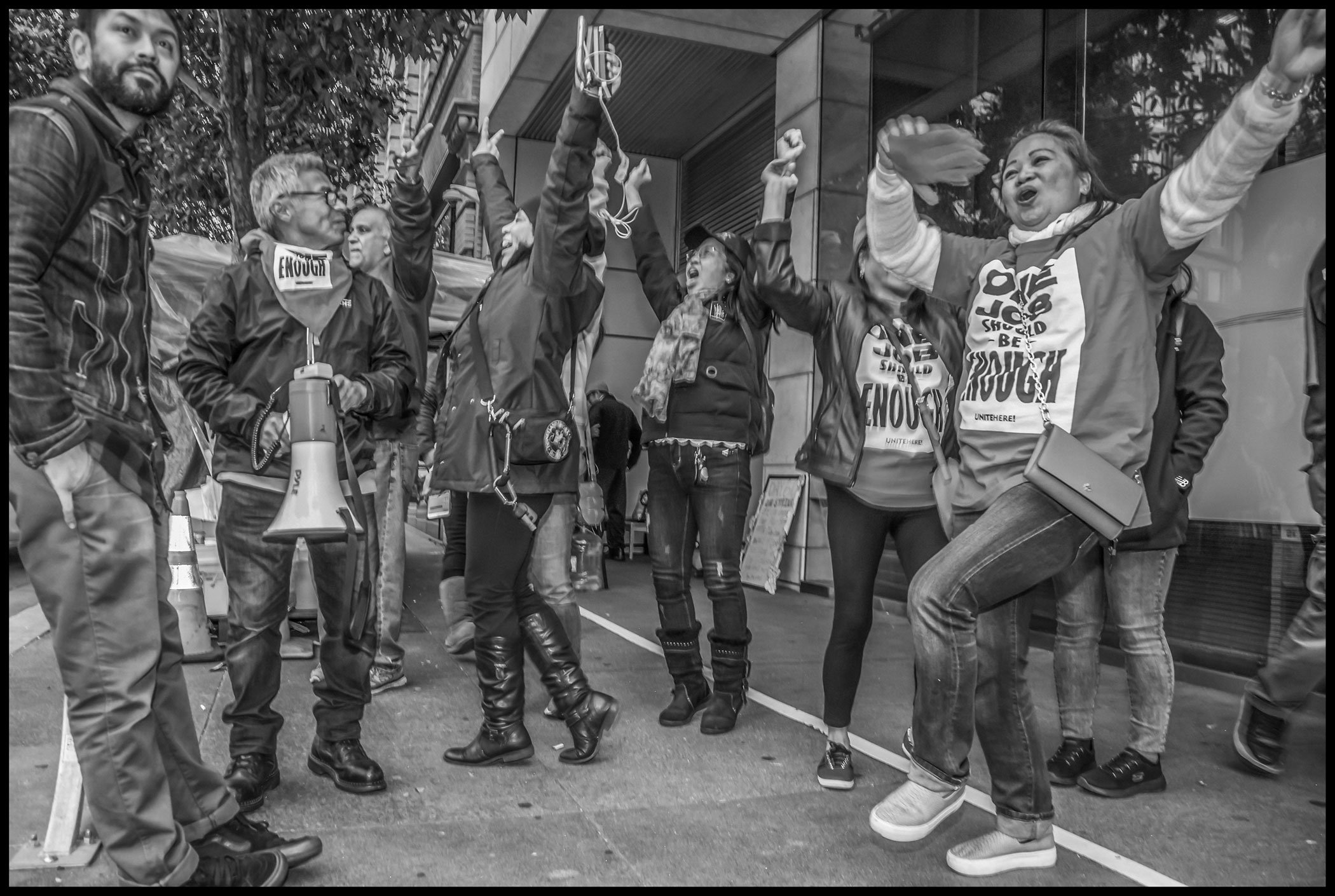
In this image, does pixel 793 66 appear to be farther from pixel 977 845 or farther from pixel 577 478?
pixel 977 845

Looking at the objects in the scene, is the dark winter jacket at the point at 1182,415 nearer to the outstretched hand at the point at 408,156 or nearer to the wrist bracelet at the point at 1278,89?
the wrist bracelet at the point at 1278,89

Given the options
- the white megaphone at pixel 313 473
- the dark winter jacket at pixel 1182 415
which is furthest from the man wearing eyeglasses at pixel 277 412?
the dark winter jacket at pixel 1182 415

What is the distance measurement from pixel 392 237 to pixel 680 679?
7.99 ft

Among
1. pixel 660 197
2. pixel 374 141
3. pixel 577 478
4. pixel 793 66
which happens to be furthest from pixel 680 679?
pixel 660 197

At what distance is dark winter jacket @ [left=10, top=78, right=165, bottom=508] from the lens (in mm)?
2355

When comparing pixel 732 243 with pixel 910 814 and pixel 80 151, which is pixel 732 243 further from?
pixel 80 151

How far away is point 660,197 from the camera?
540 inches

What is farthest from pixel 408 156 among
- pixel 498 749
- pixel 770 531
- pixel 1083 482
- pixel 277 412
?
pixel 770 531

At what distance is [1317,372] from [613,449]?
7.96m

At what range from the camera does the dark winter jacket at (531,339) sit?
3.77 m

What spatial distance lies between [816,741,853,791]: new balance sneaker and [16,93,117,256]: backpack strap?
9.43ft

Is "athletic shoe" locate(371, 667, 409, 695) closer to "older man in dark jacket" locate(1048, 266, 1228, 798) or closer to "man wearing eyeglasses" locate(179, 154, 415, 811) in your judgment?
"man wearing eyeglasses" locate(179, 154, 415, 811)

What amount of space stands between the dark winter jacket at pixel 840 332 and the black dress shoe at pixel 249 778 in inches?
81.1

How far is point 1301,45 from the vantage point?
2.37 m
